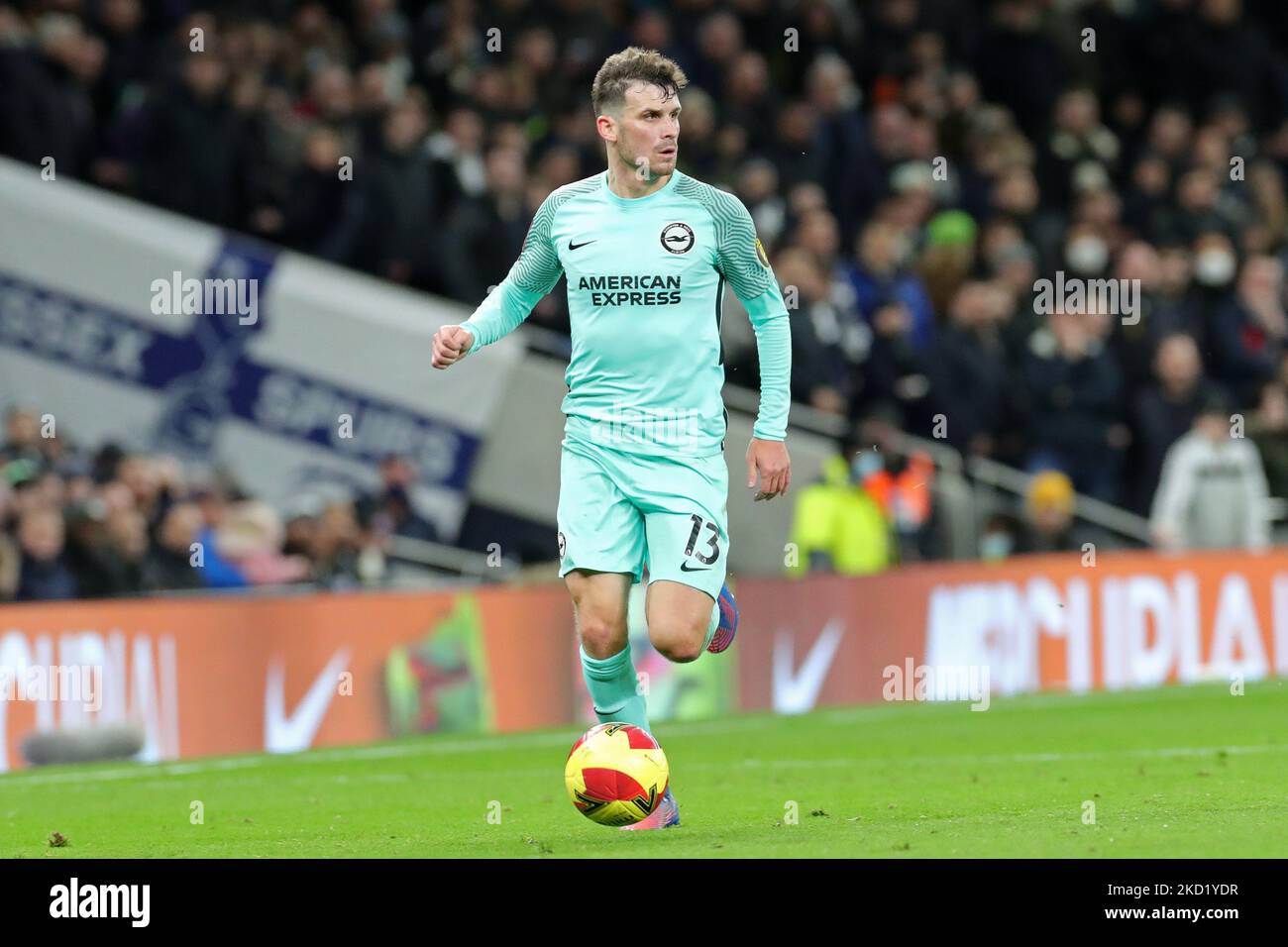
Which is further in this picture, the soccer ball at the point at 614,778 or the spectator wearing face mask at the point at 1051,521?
the spectator wearing face mask at the point at 1051,521

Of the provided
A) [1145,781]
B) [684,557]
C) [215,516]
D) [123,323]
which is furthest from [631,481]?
[123,323]

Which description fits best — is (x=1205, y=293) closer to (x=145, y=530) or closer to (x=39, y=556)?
(x=145, y=530)

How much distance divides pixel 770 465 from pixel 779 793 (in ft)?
6.88

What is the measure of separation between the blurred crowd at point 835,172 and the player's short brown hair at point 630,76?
9121 millimetres

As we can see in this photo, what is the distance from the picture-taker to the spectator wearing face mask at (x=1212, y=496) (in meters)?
17.9

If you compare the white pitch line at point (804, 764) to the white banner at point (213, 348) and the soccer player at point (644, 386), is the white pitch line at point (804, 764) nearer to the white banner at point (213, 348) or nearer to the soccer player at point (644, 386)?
the soccer player at point (644, 386)

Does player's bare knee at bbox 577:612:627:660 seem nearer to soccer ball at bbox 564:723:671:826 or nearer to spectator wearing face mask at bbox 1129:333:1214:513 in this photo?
soccer ball at bbox 564:723:671:826

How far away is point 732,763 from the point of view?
38.6ft

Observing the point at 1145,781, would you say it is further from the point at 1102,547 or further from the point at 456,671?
the point at 1102,547

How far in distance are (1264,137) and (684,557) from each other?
656 inches

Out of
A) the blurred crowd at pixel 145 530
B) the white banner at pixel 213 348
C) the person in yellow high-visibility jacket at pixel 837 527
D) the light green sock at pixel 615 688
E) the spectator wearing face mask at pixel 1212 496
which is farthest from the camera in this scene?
the spectator wearing face mask at pixel 1212 496

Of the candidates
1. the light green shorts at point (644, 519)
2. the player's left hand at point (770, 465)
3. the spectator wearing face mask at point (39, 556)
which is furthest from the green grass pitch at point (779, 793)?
the spectator wearing face mask at point (39, 556)

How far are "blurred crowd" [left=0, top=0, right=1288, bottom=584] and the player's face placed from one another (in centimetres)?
917
